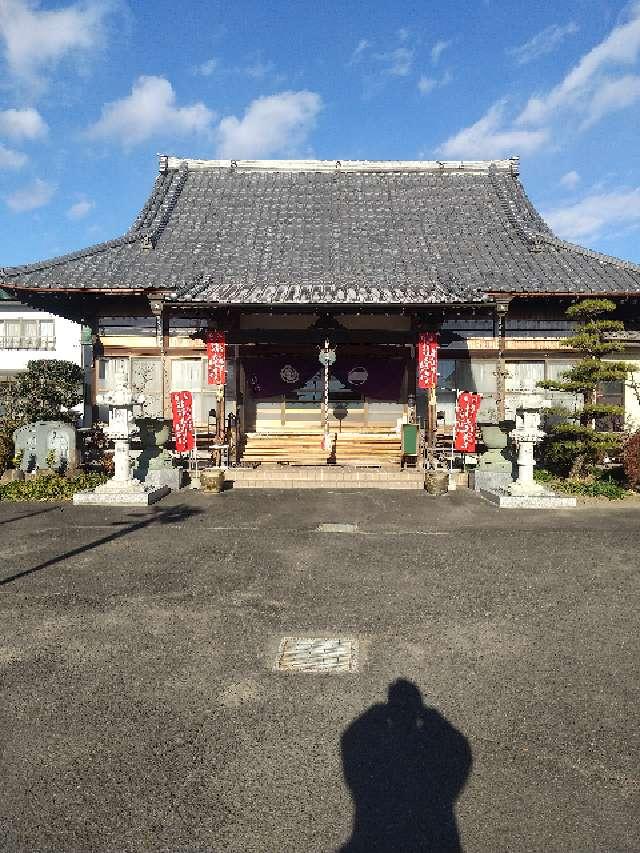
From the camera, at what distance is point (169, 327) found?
47.0 ft

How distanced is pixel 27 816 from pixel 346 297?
11203mm

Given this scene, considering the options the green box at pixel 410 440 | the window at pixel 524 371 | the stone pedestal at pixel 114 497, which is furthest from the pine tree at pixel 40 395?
the window at pixel 524 371

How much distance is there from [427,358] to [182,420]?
5.98 meters

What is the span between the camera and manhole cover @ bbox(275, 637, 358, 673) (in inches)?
152

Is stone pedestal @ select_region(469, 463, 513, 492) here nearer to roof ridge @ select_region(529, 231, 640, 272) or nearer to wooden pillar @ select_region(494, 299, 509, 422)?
wooden pillar @ select_region(494, 299, 509, 422)

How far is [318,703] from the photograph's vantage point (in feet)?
11.2

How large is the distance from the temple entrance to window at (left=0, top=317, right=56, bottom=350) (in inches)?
393

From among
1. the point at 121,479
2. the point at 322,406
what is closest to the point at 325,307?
the point at 322,406

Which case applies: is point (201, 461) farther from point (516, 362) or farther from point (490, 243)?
point (490, 243)

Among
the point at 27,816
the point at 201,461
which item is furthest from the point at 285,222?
the point at 27,816

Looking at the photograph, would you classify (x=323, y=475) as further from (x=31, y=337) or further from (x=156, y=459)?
(x=31, y=337)

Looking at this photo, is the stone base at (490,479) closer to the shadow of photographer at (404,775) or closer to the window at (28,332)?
the shadow of photographer at (404,775)

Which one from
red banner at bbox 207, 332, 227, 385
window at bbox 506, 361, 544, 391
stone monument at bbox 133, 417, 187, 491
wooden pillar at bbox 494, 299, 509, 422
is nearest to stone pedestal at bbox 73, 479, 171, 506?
stone monument at bbox 133, 417, 187, 491

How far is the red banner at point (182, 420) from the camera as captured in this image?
1190 centimetres
